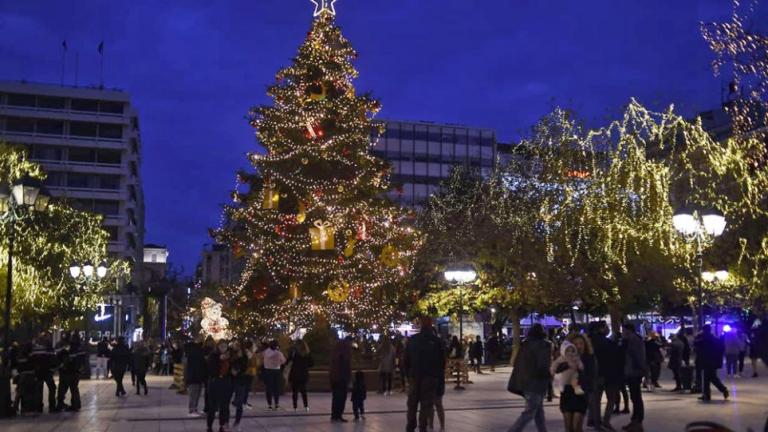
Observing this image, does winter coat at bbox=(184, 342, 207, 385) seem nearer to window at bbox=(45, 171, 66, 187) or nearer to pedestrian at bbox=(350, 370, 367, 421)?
pedestrian at bbox=(350, 370, 367, 421)

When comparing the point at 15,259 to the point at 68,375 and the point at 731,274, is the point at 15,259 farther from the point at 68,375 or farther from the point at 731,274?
the point at 731,274

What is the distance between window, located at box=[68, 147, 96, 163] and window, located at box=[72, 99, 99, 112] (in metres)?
3.97

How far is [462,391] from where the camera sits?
25.6 meters

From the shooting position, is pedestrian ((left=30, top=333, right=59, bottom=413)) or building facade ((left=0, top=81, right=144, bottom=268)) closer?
pedestrian ((left=30, top=333, right=59, bottom=413))

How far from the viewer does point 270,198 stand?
95.3 ft

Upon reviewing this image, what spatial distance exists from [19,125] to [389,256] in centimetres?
6501

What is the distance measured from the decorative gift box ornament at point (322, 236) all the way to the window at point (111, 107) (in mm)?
65615

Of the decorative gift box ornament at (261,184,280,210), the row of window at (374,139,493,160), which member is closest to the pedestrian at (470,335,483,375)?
the decorative gift box ornament at (261,184,280,210)

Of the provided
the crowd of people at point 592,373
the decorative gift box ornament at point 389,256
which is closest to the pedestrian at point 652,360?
the crowd of people at point 592,373

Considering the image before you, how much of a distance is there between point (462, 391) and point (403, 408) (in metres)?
6.21

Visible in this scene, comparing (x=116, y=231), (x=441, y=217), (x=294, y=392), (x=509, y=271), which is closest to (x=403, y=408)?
(x=294, y=392)

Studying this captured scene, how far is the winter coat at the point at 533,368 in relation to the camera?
40.5ft

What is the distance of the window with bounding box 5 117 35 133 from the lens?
8325 cm

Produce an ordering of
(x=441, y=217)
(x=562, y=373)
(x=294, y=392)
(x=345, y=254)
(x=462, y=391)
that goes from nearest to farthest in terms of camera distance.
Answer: (x=562, y=373) < (x=294, y=392) < (x=462, y=391) < (x=345, y=254) < (x=441, y=217)
